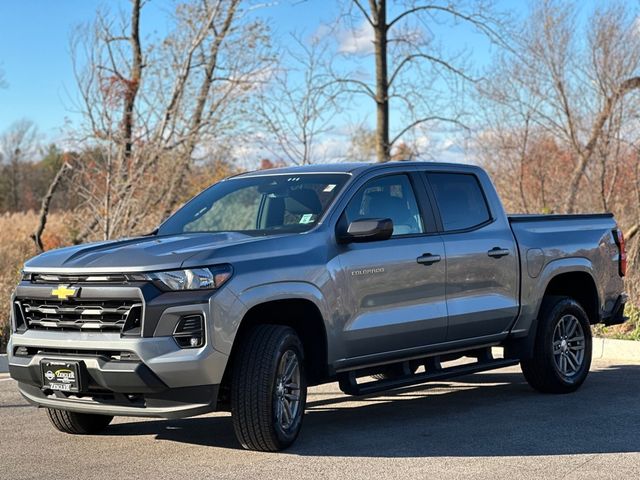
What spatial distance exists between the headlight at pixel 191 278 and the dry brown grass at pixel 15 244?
5.88 metres

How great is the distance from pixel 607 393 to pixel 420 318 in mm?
2400

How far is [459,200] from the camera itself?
861 centimetres

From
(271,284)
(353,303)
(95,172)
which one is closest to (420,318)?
(353,303)

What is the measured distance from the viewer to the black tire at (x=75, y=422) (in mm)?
7426

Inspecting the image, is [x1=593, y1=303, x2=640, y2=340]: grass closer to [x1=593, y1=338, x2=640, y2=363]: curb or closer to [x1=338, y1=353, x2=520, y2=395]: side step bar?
[x1=593, y1=338, x2=640, y2=363]: curb

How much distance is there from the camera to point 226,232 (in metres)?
7.39

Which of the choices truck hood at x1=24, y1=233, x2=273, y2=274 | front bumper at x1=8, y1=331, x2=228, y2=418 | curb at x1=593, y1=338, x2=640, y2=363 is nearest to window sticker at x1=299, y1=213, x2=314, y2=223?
truck hood at x1=24, y1=233, x2=273, y2=274

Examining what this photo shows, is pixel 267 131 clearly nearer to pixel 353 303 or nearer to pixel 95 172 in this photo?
pixel 95 172

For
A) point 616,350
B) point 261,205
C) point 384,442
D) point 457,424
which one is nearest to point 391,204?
point 261,205

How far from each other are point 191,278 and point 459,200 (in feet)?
10.0

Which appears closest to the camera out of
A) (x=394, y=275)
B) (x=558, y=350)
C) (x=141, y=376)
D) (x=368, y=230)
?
(x=141, y=376)

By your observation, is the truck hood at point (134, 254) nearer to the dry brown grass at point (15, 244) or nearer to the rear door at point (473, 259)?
the rear door at point (473, 259)

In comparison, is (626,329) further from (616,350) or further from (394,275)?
(394,275)

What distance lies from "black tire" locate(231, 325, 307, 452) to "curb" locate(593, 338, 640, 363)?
19.3 feet
